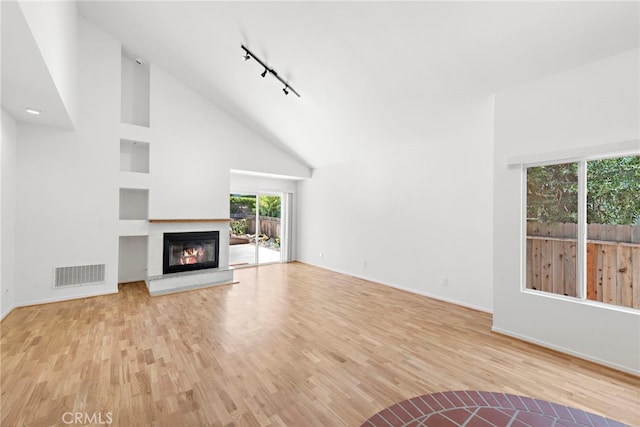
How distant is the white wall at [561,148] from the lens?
2381 millimetres

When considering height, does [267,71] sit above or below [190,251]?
above

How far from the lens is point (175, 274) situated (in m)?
4.93

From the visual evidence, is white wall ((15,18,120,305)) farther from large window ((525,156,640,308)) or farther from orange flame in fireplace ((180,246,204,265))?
large window ((525,156,640,308))

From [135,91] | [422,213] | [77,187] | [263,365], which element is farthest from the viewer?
[135,91]

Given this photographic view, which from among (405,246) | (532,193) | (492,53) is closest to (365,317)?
(405,246)

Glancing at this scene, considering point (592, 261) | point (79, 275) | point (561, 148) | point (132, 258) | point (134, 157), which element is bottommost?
point (79, 275)

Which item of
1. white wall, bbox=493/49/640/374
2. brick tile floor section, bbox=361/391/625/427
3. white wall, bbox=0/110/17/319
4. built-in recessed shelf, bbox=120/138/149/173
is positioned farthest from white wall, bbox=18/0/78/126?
white wall, bbox=493/49/640/374

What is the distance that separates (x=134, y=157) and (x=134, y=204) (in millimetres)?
935

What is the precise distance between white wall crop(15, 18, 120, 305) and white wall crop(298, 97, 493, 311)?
447 cm

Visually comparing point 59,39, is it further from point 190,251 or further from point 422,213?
point 422,213

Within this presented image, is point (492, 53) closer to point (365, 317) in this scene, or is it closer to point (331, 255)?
point (365, 317)

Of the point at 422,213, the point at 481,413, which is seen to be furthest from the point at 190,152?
the point at 481,413

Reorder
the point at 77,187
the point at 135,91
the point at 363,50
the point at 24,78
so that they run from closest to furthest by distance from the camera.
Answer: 1. the point at 24,78
2. the point at 363,50
3. the point at 77,187
4. the point at 135,91

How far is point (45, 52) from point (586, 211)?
5.34 meters
